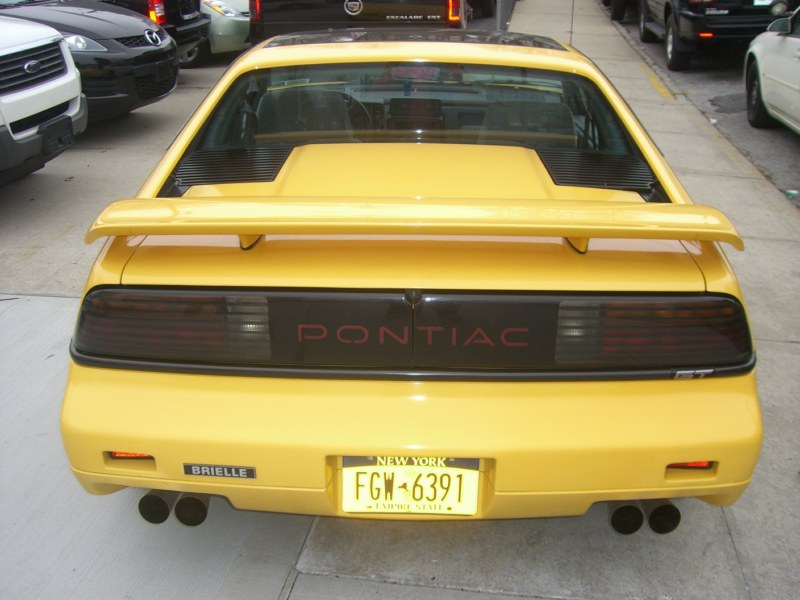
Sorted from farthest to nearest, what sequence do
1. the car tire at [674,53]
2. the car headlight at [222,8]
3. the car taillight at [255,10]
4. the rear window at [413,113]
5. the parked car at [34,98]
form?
the car headlight at [222,8] → the car tire at [674,53] → the car taillight at [255,10] → the parked car at [34,98] → the rear window at [413,113]

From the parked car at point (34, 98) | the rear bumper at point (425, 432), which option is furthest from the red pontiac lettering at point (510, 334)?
the parked car at point (34, 98)

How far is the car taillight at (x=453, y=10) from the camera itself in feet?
24.8

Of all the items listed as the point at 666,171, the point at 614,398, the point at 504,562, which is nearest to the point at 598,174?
the point at 666,171

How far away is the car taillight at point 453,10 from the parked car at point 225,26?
4624 mm

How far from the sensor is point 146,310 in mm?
2104

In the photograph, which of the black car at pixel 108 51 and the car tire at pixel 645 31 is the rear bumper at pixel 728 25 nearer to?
the car tire at pixel 645 31

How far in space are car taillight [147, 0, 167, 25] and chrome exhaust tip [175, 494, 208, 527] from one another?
8626 mm


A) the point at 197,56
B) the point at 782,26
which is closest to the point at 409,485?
the point at 782,26

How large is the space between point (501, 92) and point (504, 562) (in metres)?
1.85

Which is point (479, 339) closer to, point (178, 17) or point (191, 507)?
point (191, 507)

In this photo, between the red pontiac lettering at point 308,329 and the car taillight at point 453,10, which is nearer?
the red pontiac lettering at point 308,329

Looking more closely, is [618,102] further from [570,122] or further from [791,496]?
[791,496]

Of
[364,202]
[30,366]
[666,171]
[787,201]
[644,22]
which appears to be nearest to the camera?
[364,202]

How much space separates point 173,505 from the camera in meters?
2.34
